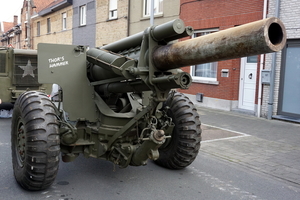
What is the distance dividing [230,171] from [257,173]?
0.43 metres

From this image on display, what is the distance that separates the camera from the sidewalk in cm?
557

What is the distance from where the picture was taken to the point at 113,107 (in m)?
5.04

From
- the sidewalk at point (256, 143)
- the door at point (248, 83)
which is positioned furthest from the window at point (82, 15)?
the sidewalk at point (256, 143)

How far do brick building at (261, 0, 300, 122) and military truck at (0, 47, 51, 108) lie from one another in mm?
6946

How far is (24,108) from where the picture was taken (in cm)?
407

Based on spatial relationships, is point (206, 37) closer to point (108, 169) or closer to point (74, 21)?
point (108, 169)

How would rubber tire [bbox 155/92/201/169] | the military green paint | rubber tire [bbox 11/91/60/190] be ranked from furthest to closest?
1. rubber tire [bbox 155/92/201/169]
2. the military green paint
3. rubber tire [bbox 11/91/60/190]

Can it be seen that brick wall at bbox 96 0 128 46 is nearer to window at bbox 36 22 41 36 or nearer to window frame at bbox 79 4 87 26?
window frame at bbox 79 4 87 26

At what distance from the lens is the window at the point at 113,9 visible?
1909cm

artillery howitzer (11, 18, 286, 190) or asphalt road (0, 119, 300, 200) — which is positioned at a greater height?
artillery howitzer (11, 18, 286, 190)

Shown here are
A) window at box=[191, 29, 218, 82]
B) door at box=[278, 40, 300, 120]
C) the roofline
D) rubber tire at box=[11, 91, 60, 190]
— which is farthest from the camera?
the roofline

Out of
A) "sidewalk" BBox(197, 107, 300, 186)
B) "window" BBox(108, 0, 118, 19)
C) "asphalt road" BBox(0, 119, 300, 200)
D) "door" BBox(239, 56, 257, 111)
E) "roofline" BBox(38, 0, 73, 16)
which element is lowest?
"asphalt road" BBox(0, 119, 300, 200)

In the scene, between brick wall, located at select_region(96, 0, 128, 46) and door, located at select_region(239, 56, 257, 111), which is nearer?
door, located at select_region(239, 56, 257, 111)

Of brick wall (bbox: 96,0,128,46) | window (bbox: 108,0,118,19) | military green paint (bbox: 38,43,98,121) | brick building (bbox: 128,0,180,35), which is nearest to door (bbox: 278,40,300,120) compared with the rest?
brick building (bbox: 128,0,180,35)
